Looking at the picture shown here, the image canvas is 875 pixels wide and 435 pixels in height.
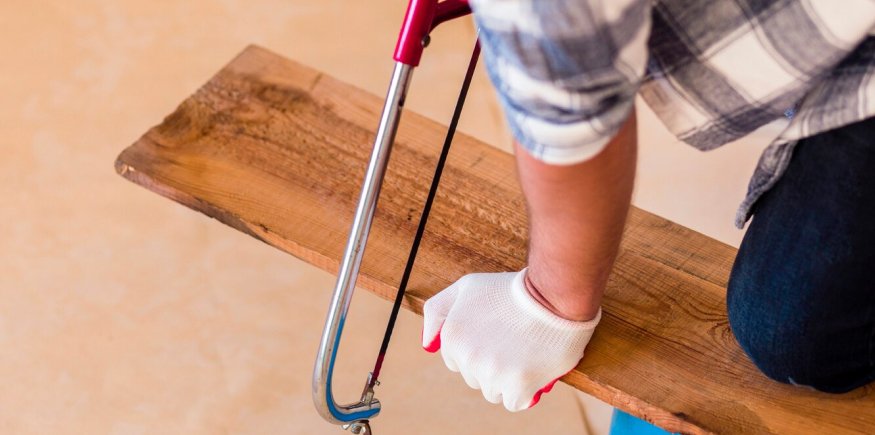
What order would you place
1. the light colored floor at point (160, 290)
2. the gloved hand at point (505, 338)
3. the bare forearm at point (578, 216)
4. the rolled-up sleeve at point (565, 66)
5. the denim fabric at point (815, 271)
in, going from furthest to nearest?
the light colored floor at point (160, 290) → the gloved hand at point (505, 338) → the denim fabric at point (815, 271) → the bare forearm at point (578, 216) → the rolled-up sleeve at point (565, 66)

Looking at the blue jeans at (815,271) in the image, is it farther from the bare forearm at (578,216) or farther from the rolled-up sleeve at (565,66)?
the rolled-up sleeve at (565,66)

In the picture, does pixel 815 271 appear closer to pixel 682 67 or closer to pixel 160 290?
pixel 682 67

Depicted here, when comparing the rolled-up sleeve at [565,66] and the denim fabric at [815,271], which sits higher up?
the rolled-up sleeve at [565,66]

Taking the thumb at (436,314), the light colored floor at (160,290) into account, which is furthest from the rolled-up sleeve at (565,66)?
the light colored floor at (160,290)

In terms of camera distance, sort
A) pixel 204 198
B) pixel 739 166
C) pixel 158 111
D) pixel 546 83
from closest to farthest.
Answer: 1. pixel 546 83
2. pixel 204 198
3. pixel 739 166
4. pixel 158 111

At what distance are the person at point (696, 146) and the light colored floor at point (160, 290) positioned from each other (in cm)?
54

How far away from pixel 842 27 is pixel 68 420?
114 cm

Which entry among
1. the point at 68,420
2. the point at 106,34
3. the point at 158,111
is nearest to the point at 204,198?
the point at 68,420

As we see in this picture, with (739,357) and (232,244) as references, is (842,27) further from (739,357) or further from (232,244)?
(232,244)

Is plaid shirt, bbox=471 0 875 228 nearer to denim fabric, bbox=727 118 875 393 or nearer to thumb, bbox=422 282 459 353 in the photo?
denim fabric, bbox=727 118 875 393

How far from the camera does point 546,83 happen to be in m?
0.59

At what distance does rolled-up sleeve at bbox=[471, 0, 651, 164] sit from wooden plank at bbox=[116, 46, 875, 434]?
38 centimetres

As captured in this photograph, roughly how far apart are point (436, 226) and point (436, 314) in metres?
0.14

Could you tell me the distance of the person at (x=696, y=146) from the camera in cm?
59
